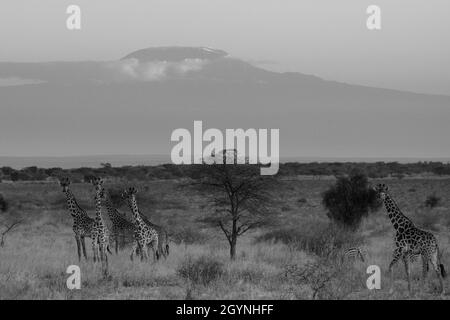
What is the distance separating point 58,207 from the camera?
40.5 m

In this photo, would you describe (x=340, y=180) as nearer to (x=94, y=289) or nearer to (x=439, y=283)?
(x=439, y=283)

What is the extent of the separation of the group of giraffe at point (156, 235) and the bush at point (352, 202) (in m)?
9.77

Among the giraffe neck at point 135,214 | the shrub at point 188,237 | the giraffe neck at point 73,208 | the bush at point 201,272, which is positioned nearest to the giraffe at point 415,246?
the bush at point 201,272

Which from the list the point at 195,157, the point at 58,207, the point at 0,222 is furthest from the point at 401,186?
the point at 195,157

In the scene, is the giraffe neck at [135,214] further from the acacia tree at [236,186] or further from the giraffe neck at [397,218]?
the giraffe neck at [397,218]

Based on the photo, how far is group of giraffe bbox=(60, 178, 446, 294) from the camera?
1327 cm

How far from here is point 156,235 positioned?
55.7ft

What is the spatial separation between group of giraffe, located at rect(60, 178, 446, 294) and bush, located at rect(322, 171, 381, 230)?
977cm

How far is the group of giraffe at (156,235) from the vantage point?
13266 mm

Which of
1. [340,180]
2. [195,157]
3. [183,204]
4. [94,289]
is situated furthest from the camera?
[183,204]

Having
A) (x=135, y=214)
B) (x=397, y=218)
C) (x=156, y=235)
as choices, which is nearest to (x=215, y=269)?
(x=156, y=235)

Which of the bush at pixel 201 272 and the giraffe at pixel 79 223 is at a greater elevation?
the giraffe at pixel 79 223

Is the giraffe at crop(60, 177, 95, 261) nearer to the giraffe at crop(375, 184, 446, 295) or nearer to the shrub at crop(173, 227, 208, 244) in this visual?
the shrub at crop(173, 227, 208, 244)
